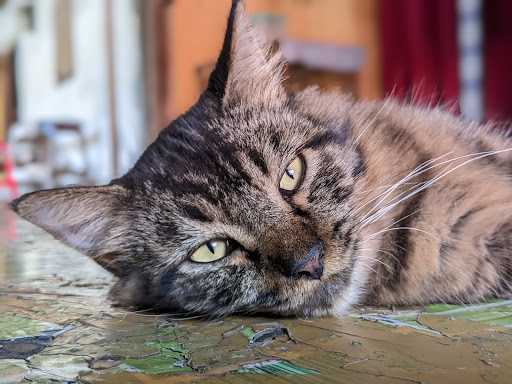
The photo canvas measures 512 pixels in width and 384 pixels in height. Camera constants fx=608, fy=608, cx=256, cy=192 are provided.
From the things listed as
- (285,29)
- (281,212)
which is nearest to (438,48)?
(285,29)

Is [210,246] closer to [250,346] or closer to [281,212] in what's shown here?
[281,212]

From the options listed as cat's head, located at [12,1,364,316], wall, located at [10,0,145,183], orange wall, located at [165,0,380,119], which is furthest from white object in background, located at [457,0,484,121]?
cat's head, located at [12,1,364,316]

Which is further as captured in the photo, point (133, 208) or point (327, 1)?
point (327, 1)

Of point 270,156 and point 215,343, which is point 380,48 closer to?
point 270,156

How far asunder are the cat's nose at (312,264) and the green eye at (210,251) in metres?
0.16

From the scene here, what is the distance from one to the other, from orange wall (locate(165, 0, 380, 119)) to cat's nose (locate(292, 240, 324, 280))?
12.7 ft

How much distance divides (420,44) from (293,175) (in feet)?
11.9

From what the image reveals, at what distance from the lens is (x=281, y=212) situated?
3.66ft

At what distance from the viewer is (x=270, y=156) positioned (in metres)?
1.21

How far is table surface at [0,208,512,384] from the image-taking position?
0.73 meters

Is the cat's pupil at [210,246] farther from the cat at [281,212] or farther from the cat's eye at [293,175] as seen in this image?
the cat's eye at [293,175]

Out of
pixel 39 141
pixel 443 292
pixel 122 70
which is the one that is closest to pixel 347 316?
pixel 443 292

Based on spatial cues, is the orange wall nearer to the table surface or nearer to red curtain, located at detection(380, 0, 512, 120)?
red curtain, located at detection(380, 0, 512, 120)

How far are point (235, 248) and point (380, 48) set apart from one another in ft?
14.4
